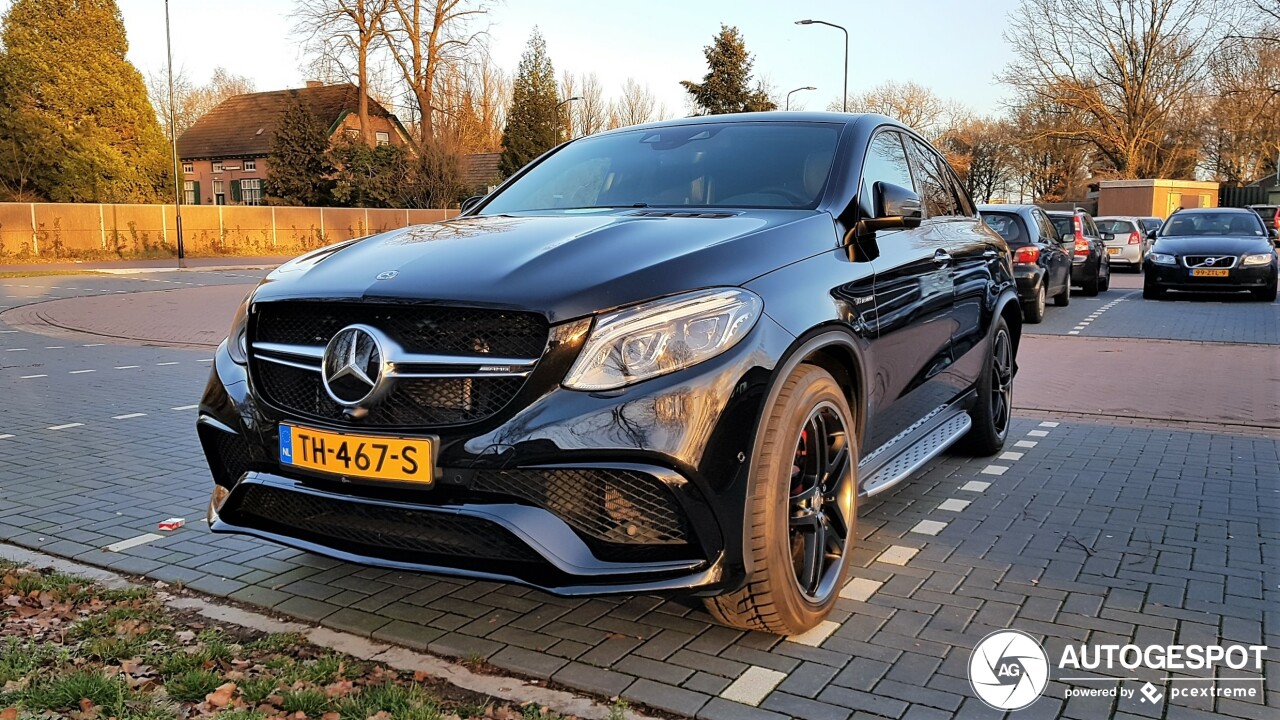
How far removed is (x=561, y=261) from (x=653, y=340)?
1.44 ft

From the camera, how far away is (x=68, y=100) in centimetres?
3681

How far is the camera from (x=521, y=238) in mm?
3449

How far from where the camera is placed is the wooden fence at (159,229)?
30312mm

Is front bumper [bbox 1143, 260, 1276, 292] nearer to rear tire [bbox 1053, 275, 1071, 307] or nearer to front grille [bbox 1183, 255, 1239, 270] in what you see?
front grille [bbox 1183, 255, 1239, 270]

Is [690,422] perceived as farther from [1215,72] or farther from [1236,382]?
[1215,72]

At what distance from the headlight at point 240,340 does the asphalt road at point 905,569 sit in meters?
0.94

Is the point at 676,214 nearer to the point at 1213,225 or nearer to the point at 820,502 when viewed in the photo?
the point at 820,502

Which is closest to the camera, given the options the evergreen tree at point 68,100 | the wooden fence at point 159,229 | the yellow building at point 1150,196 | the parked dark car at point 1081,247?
the parked dark car at point 1081,247

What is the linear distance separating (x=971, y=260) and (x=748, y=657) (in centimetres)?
283

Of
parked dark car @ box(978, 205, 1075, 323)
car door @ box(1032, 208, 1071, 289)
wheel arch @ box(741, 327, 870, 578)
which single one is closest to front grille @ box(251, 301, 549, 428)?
wheel arch @ box(741, 327, 870, 578)

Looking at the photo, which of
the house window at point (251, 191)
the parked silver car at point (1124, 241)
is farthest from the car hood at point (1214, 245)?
the house window at point (251, 191)

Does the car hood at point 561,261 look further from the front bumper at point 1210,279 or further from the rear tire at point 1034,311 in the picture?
the front bumper at point 1210,279

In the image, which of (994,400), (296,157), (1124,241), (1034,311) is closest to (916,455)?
(994,400)

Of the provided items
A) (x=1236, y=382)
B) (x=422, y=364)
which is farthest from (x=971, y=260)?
(x=1236, y=382)
